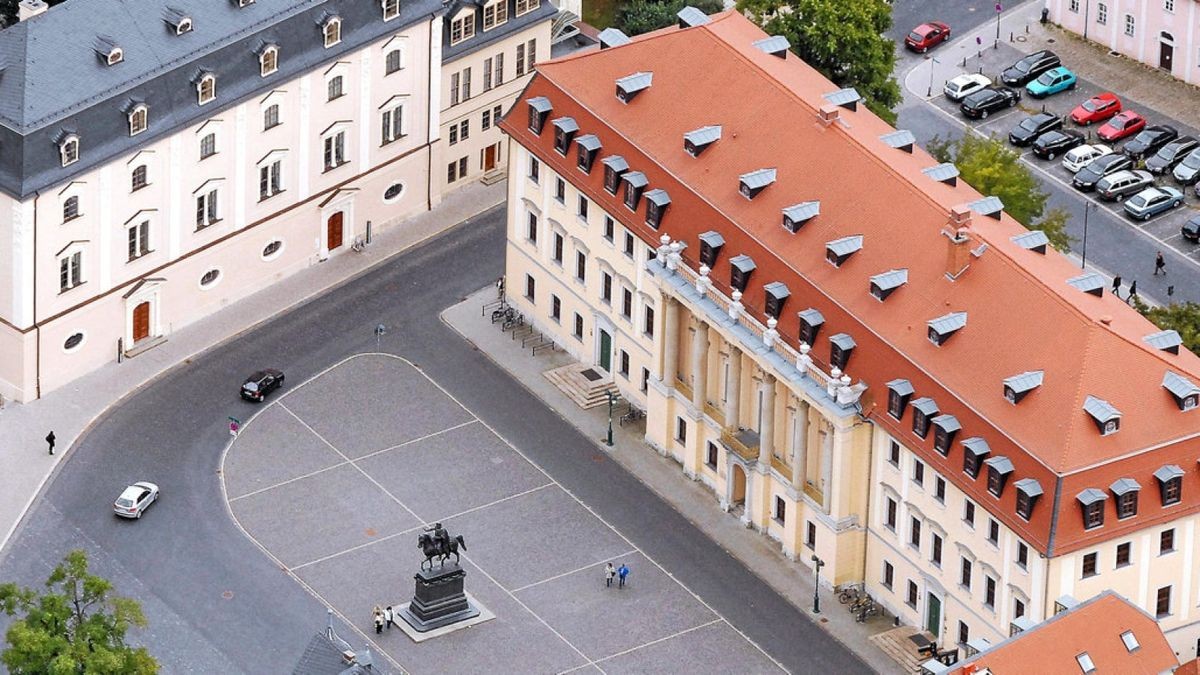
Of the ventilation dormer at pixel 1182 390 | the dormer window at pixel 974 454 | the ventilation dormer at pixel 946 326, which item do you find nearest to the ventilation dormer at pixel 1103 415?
the ventilation dormer at pixel 1182 390

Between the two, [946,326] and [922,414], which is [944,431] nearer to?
[922,414]

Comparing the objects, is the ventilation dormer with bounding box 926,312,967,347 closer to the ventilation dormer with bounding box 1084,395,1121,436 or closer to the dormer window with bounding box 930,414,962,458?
the dormer window with bounding box 930,414,962,458

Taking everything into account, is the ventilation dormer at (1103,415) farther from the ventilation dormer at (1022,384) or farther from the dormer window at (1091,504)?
the dormer window at (1091,504)

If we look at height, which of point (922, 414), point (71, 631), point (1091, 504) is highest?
point (922, 414)

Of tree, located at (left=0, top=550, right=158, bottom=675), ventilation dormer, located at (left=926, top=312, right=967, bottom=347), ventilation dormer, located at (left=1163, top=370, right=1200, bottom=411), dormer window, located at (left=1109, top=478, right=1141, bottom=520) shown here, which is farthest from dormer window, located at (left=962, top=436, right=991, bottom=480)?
tree, located at (left=0, top=550, right=158, bottom=675)

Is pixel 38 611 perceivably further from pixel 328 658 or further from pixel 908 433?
pixel 908 433

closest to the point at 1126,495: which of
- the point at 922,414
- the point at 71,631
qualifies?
the point at 922,414
